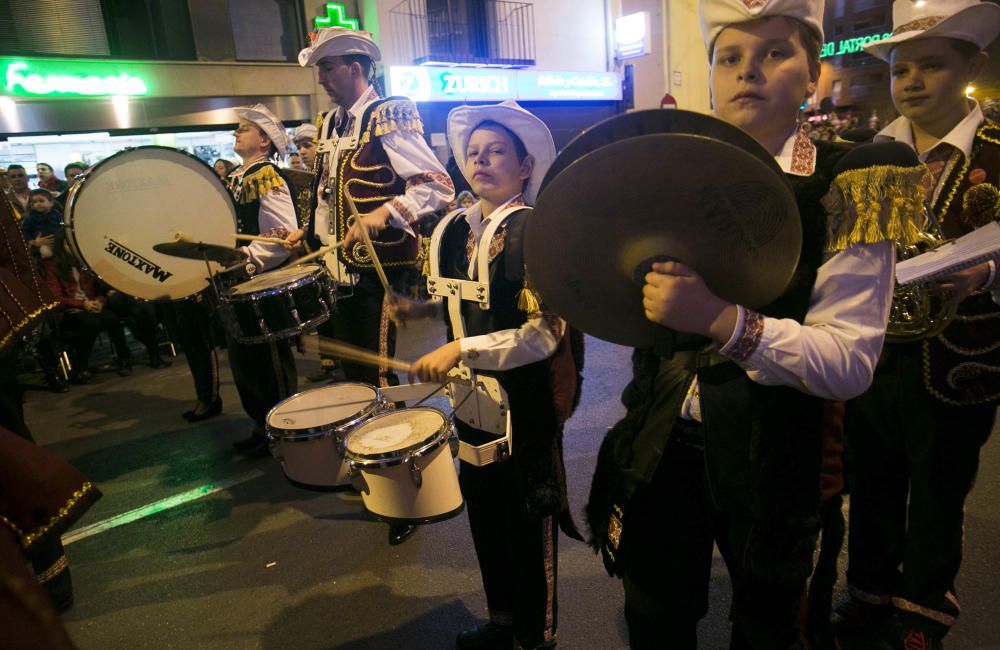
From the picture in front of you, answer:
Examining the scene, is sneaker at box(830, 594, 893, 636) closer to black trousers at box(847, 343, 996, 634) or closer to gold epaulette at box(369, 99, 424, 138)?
black trousers at box(847, 343, 996, 634)

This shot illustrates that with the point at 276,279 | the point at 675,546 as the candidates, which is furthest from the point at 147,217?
the point at 675,546

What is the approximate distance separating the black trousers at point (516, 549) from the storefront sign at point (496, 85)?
444 inches

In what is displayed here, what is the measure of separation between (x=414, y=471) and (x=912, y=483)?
161cm

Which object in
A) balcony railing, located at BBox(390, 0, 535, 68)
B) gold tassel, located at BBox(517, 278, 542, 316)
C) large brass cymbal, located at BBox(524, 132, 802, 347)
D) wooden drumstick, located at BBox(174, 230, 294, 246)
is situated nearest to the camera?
large brass cymbal, located at BBox(524, 132, 802, 347)

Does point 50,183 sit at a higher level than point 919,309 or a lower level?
higher

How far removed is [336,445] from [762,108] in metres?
1.73

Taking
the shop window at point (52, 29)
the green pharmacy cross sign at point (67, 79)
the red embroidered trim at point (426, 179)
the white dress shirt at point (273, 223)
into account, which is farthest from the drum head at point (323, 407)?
the shop window at point (52, 29)

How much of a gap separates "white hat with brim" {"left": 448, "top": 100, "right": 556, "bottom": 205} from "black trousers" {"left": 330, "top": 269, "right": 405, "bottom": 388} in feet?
4.37

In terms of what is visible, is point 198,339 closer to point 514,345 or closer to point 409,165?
point 409,165

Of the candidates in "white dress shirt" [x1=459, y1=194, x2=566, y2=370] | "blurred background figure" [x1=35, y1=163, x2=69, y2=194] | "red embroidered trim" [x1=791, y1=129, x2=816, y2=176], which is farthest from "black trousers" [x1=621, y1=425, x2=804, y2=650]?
"blurred background figure" [x1=35, y1=163, x2=69, y2=194]

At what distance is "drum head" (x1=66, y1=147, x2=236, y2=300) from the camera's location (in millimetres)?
3307

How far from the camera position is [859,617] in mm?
2260

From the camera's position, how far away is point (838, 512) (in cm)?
149

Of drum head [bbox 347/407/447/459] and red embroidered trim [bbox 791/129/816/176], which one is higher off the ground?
red embroidered trim [bbox 791/129/816/176]
